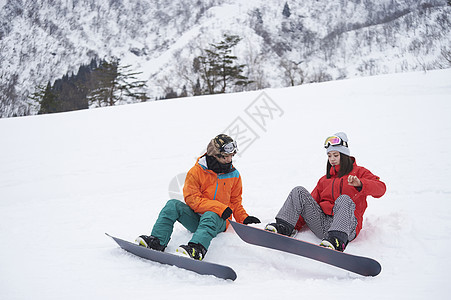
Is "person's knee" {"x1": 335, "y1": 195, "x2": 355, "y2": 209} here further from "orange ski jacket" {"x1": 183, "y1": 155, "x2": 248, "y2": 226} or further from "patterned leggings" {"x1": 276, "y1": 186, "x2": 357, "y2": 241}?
"orange ski jacket" {"x1": 183, "y1": 155, "x2": 248, "y2": 226}

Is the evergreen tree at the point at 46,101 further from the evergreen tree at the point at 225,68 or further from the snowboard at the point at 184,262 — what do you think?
the snowboard at the point at 184,262

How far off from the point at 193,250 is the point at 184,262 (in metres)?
0.10

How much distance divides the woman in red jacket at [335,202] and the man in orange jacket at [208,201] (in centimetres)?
31

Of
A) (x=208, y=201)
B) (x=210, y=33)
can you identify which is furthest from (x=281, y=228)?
(x=210, y=33)

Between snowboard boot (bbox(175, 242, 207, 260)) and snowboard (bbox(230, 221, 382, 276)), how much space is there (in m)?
0.32

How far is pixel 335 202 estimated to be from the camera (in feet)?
7.66

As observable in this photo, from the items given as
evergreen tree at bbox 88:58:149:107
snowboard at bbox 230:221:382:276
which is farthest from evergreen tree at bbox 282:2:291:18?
snowboard at bbox 230:221:382:276

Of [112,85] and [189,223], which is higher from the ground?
[112,85]

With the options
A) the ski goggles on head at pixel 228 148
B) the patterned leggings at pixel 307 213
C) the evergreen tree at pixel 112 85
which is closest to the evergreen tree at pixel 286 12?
the evergreen tree at pixel 112 85

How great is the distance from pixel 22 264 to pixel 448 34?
79.6 meters

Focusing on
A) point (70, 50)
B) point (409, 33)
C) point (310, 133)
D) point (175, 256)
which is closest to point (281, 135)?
point (310, 133)

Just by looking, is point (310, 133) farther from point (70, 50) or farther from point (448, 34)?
point (70, 50)

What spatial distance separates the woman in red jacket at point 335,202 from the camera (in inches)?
86.2

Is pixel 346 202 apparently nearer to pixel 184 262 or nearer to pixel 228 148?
pixel 228 148
